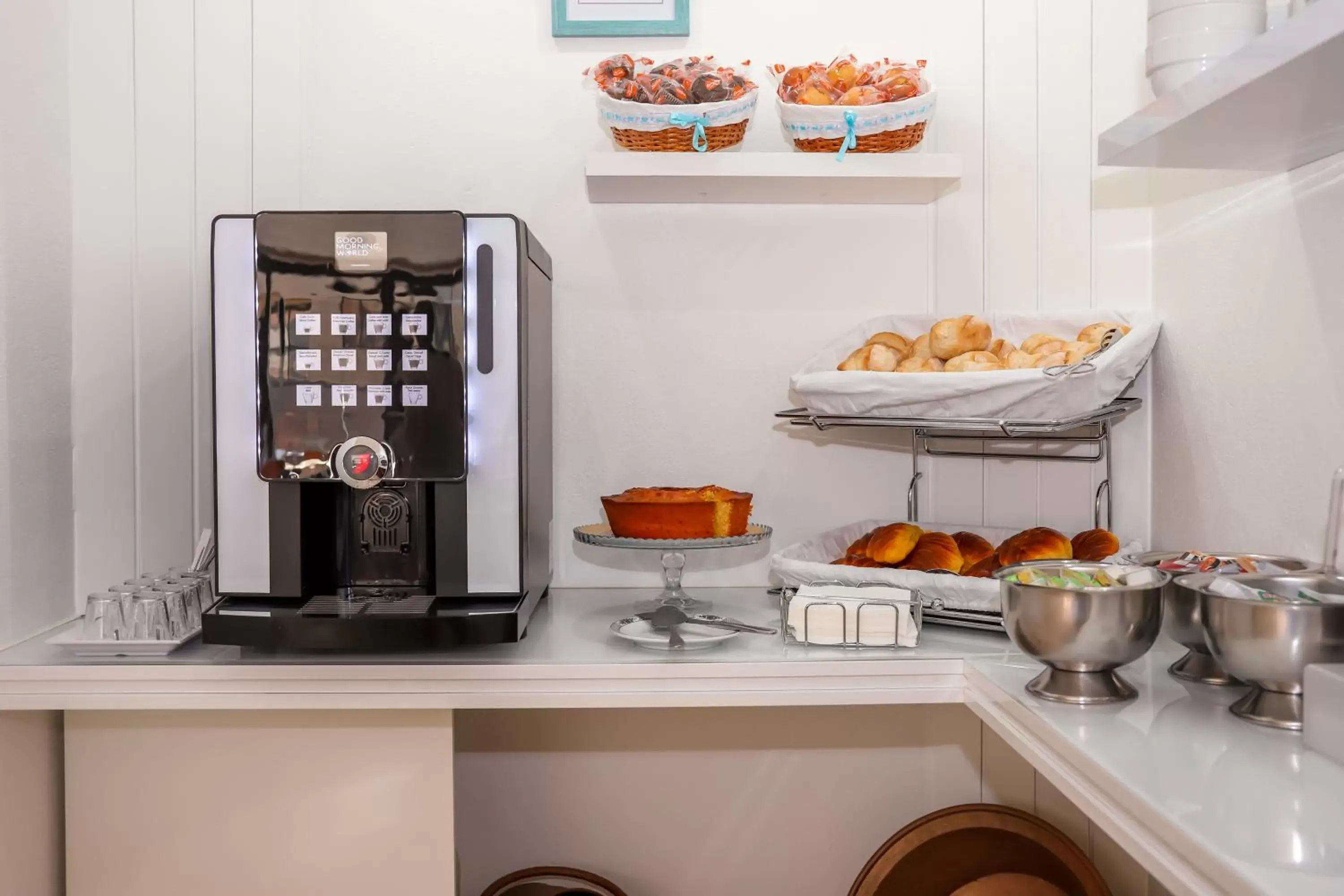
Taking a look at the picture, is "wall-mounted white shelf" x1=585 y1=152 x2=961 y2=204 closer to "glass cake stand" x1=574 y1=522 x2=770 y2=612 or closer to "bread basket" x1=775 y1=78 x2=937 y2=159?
"bread basket" x1=775 y1=78 x2=937 y2=159

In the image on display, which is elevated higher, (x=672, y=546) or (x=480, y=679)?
(x=672, y=546)

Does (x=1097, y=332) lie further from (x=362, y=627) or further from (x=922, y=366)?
(x=362, y=627)

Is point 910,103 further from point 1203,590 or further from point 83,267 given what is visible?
point 83,267

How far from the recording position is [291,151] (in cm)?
158

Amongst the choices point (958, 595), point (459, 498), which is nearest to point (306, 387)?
point (459, 498)

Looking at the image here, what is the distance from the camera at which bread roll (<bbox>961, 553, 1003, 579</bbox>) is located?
134cm

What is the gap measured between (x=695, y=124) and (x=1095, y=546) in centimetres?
80

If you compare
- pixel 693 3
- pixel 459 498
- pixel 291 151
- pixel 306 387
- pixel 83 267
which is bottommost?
pixel 459 498

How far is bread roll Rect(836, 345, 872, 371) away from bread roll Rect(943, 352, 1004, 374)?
0.41 ft

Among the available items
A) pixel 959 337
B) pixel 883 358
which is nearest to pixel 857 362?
pixel 883 358

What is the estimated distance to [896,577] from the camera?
130 centimetres

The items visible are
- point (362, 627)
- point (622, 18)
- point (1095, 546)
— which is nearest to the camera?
point (362, 627)

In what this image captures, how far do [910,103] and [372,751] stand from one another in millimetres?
1123

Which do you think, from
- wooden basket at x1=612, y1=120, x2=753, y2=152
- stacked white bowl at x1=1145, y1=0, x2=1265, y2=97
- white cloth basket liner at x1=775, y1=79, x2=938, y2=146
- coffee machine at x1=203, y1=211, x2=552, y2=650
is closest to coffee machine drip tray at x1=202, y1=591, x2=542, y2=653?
coffee machine at x1=203, y1=211, x2=552, y2=650
